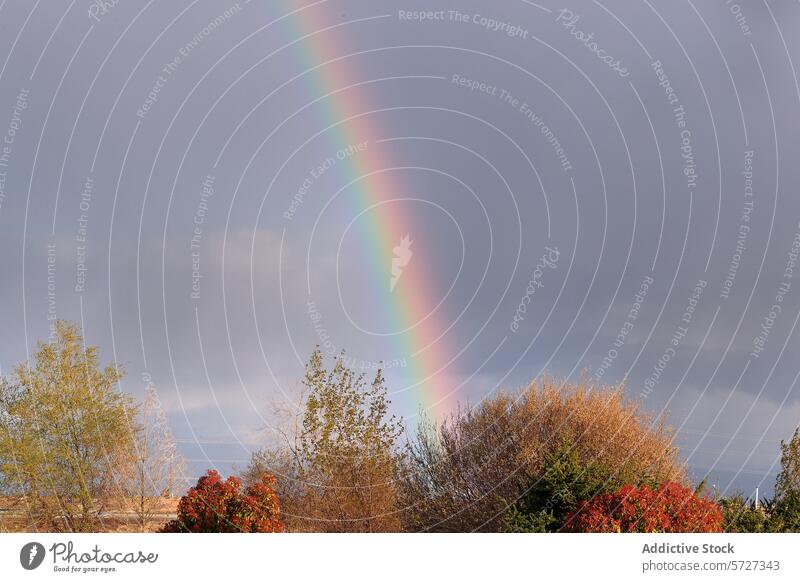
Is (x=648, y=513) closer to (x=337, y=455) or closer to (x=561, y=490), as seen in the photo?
(x=561, y=490)

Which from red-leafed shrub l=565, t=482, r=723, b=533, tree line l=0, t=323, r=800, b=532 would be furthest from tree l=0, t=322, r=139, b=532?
red-leafed shrub l=565, t=482, r=723, b=533

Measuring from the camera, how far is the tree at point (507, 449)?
27859 millimetres

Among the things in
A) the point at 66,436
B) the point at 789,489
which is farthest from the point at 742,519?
the point at 66,436

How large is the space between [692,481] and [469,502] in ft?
24.4

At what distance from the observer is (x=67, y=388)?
97.1ft

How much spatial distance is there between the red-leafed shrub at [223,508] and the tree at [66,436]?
10.1m

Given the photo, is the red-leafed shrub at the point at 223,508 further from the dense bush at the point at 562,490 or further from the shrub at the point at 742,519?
the shrub at the point at 742,519

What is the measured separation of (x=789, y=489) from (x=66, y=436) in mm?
22988

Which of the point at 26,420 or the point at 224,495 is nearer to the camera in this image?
the point at 224,495
